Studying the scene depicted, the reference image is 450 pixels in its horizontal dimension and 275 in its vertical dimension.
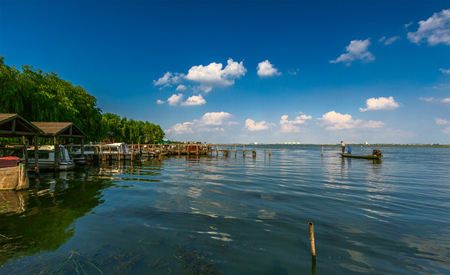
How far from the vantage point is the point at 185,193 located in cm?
1216

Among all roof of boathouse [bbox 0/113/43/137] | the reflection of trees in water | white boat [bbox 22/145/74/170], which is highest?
roof of boathouse [bbox 0/113/43/137]

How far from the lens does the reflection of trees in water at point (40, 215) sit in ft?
18.9

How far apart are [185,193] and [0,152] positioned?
19189 millimetres

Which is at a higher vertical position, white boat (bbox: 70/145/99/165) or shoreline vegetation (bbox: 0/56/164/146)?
shoreline vegetation (bbox: 0/56/164/146)

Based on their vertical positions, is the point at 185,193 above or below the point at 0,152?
below

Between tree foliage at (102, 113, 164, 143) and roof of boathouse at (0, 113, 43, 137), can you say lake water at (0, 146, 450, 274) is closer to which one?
roof of boathouse at (0, 113, 43, 137)

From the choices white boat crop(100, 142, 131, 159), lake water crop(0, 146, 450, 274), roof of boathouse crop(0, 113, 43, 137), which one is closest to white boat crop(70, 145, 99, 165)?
white boat crop(100, 142, 131, 159)

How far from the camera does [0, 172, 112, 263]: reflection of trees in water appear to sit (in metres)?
5.75

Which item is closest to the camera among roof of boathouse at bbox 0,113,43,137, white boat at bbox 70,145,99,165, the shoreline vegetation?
roof of boathouse at bbox 0,113,43,137

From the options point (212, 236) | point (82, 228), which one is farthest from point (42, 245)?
point (212, 236)

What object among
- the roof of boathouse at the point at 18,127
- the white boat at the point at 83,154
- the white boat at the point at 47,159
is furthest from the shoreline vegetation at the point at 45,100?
the roof of boathouse at the point at 18,127

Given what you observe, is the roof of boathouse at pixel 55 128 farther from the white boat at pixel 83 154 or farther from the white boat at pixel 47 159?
the white boat at pixel 83 154

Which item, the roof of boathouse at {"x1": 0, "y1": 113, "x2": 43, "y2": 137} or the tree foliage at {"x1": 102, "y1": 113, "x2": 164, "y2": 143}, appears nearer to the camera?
the roof of boathouse at {"x1": 0, "y1": 113, "x2": 43, "y2": 137}

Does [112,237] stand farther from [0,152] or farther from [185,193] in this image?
[0,152]
